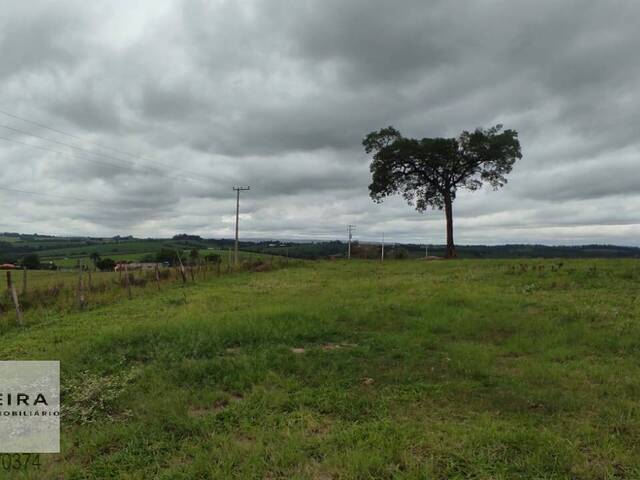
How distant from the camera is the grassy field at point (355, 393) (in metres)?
3.48

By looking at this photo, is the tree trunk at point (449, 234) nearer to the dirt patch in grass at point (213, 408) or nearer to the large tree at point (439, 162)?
the large tree at point (439, 162)

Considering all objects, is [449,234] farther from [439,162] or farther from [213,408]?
[213,408]

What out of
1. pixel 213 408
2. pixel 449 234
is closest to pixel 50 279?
pixel 213 408

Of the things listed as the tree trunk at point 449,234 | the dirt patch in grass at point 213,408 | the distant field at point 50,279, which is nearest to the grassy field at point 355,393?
the dirt patch in grass at point 213,408

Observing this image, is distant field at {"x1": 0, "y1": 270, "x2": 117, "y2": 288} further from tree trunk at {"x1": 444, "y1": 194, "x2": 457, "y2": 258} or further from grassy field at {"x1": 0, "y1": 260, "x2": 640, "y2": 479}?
tree trunk at {"x1": 444, "y1": 194, "x2": 457, "y2": 258}

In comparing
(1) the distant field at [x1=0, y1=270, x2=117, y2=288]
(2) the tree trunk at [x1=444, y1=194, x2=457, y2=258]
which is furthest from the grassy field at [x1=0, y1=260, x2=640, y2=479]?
(2) the tree trunk at [x1=444, y1=194, x2=457, y2=258]

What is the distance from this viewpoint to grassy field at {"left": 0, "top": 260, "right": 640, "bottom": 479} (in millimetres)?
3479

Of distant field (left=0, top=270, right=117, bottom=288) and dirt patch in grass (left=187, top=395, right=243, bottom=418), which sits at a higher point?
distant field (left=0, top=270, right=117, bottom=288)

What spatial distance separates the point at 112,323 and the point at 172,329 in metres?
3.44

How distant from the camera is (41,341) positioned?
8.69 m

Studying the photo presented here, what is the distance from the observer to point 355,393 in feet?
16.5

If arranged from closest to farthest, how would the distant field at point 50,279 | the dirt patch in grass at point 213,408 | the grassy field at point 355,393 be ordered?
the grassy field at point 355,393 → the dirt patch in grass at point 213,408 → the distant field at point 50,279

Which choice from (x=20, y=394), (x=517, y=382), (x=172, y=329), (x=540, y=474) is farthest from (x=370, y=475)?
(x=172, y=329)

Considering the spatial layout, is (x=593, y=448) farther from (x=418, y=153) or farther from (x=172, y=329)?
(x=418, y=153)
